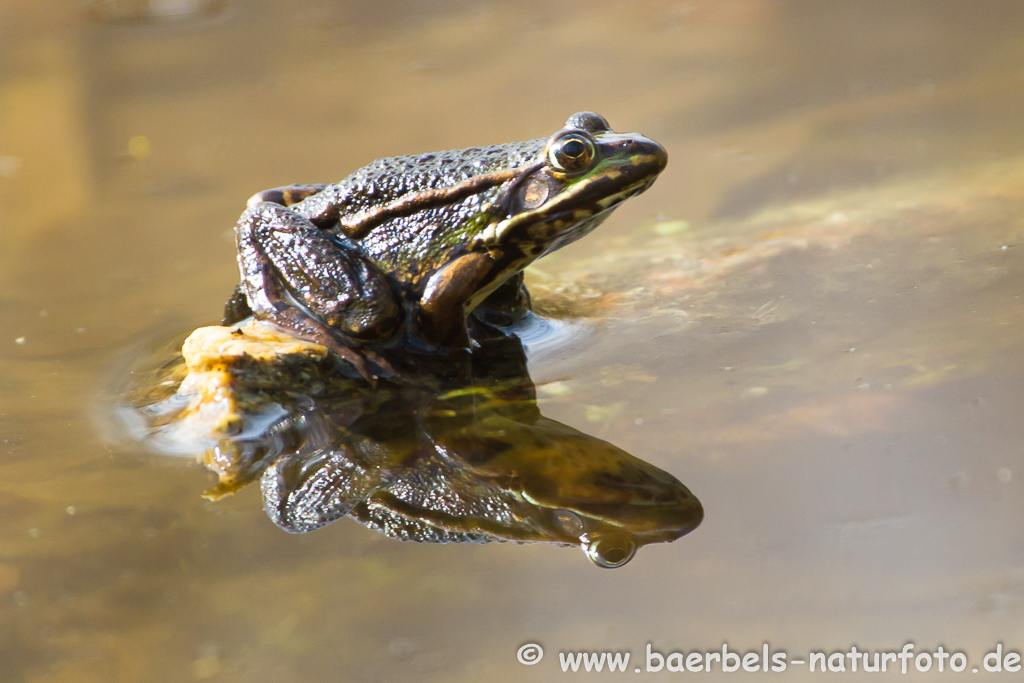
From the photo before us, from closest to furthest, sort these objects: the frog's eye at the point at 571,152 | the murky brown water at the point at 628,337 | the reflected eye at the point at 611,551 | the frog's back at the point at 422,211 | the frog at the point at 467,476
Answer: the murky brown water at the point at 628,337, the reflected eye at the point at 611,551, the frog at the point at 467,476, the frog's eye at the point at 571,152, the frog's back at the point at 422,211

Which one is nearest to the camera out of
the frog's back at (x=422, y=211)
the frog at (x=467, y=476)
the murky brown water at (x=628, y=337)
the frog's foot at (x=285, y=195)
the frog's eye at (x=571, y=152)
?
the murky brown water at (x=628, y=337)

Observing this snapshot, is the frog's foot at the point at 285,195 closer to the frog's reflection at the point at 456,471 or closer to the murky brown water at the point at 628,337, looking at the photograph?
the murky brown water at the point at 628,337

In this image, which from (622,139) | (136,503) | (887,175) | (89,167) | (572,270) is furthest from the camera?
(89,167)

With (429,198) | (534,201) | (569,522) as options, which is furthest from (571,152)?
(569,522)

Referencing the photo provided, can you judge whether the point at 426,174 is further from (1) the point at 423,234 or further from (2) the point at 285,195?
(2) the point at 285,195

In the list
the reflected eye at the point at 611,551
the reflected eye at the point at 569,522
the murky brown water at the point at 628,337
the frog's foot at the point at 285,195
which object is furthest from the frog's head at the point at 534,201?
the reflected eye at the point at 611,551

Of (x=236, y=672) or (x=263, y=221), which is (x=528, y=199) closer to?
(x=263, y=221)

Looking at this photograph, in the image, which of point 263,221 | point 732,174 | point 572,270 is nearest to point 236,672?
point 263,221
